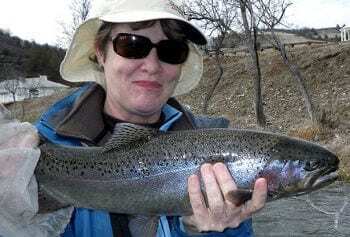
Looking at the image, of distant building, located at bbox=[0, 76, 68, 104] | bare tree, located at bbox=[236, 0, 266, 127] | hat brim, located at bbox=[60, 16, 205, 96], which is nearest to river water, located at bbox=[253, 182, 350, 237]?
hat brim, located at bbox=[60, 16, 205, 96]

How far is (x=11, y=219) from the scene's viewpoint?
3.12m

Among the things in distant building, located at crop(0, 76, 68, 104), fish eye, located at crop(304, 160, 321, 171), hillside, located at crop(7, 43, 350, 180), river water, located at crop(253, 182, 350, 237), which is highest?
fish eye, located at crop(304, 160, 321, 171)

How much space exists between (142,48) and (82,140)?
2.22ft

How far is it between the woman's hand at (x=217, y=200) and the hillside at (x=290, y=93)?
17.2 meters

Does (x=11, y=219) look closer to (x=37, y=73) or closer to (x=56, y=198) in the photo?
(x=56, y=198)

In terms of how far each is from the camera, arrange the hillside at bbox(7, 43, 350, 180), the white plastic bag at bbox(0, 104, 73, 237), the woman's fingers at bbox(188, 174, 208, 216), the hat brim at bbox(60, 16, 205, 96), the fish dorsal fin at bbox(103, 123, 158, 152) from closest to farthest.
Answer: the white plastic bag at bbox(0, 104, 73, 237) < the woman's fingers at bbox(188, 174, 208, 216) < the fish dorsal fin at bbox(103, 123, 158, 152) < the hat brim at bbox(60, 16, 205, 96) < the hillside at bbox(7, 43, 350, 180)

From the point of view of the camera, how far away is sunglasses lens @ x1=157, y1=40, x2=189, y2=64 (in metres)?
3.69

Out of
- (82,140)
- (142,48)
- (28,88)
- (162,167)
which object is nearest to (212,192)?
(162,167)

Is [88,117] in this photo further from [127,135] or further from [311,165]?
[311,165]

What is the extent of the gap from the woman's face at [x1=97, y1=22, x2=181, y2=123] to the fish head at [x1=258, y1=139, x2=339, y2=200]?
2.67ft

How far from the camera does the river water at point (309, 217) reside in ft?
36.2

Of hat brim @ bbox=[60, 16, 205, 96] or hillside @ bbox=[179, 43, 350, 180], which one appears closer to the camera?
hat brim @ bbox=[60, 16, 205, 96]

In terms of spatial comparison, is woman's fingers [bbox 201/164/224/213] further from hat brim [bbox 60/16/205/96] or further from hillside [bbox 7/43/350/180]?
hillside [bbox 7/43/350/180]

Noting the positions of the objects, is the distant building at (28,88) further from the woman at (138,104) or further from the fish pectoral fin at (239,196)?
the fish pectoral fin at (239,196)
